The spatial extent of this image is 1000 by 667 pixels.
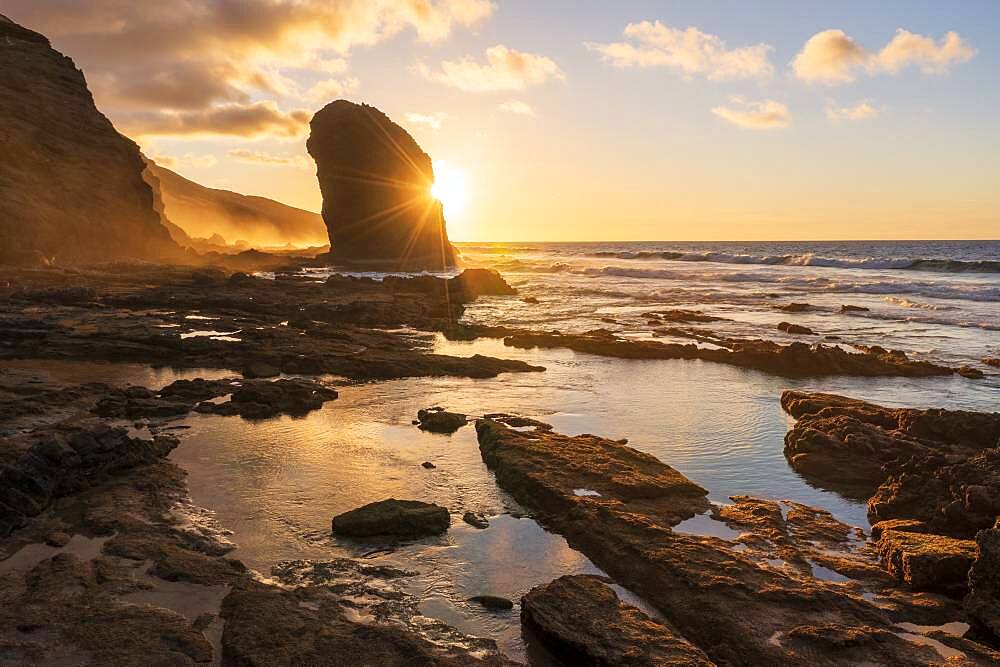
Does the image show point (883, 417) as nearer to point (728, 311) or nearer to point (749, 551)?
point (749, 551)

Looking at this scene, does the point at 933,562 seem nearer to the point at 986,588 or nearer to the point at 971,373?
the point at 986,588

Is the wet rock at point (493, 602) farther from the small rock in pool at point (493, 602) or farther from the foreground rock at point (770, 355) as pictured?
the foreground rock at point (770, 355)

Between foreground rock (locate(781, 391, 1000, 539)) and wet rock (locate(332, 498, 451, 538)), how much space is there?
5.29 m

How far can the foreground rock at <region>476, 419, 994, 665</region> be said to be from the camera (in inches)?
174

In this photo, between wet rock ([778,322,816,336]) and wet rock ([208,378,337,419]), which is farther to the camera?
wet rock ([778,322,816,336])

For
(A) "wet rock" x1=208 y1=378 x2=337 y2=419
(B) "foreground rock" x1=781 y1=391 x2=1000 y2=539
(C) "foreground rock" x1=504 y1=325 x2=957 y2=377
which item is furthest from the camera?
(C) "foreground rock" x1=504 y1=325 x2=957 y2=377

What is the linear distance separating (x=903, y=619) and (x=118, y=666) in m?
6.03

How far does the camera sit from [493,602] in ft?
16.2

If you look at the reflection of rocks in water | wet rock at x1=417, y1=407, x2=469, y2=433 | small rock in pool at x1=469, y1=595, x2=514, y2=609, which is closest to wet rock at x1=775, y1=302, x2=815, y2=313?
wet rock at x1=417, y1=407, x2=469, y2=433

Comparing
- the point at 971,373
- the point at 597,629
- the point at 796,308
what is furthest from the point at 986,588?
the point at 796,308

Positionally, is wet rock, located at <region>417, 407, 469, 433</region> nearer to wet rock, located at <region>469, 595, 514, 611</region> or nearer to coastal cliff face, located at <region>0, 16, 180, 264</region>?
wet rock, located at <region>469, 595, 514, 611</region>

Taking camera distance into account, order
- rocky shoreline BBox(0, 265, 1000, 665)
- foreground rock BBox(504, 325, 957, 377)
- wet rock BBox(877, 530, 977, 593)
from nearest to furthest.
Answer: rocky shoreline BBox(0, 265, 1000, 665) < wet rock BBox(877, 530, 977, 593) < foreground rock BBox(504, 325, 957, 377)

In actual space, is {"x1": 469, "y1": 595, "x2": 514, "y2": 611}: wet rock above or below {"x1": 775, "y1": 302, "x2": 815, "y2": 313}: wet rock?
below

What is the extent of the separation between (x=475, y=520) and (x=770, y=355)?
13008 mm
